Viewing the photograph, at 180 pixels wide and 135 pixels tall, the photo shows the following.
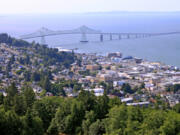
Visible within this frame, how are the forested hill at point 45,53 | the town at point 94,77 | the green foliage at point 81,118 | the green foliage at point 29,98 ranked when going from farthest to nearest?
the forested hill at point 45,53 → the town at point 94,77 → the green foliage at point 29,98 → the green foliage at point 81,118

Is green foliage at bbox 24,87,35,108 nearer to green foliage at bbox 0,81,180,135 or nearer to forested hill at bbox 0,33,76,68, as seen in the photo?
green foliage at bbox 0,81,180,135

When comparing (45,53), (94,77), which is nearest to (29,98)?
(94,77)

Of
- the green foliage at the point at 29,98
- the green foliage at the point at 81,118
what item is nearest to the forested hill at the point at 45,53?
the green foliage at the point at 29,98

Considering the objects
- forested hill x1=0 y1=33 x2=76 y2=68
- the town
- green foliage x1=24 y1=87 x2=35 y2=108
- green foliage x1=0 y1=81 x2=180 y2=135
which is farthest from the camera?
forested hill x1=0 y1=33 x2=76 y2=68

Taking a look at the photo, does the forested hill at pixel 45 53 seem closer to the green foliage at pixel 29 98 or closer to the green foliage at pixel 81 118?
the green foliage at pixel 29 98

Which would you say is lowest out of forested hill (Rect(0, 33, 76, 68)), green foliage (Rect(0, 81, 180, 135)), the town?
the town

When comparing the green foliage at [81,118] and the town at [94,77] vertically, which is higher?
the green foliage at [81,118]

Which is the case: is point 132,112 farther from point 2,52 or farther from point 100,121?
point 2,52

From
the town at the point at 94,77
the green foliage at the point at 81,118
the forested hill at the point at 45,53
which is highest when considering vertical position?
the green foliage at the point at 81,118

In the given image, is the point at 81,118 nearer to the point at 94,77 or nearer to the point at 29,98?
the point at 29,98

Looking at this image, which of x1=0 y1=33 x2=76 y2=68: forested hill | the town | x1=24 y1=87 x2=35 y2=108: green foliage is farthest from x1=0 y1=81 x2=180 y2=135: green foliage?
x1=0 y1=33 x2=76 y2=68: forested hill

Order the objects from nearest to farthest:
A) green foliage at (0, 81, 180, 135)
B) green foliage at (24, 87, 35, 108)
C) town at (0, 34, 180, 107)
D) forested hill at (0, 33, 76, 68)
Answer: green foliage at (0, 81, 180, 135) < green foliage at (24, 87, 35, 108) < town at (0, 34, 180, 107) < forested hill at (0, 33, 76, 68)

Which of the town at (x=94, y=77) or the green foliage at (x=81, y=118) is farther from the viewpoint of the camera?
the town at (x=94, y=77)

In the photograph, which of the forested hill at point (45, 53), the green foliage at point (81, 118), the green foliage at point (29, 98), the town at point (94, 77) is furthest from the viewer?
the forested hill at point (45, 53)
